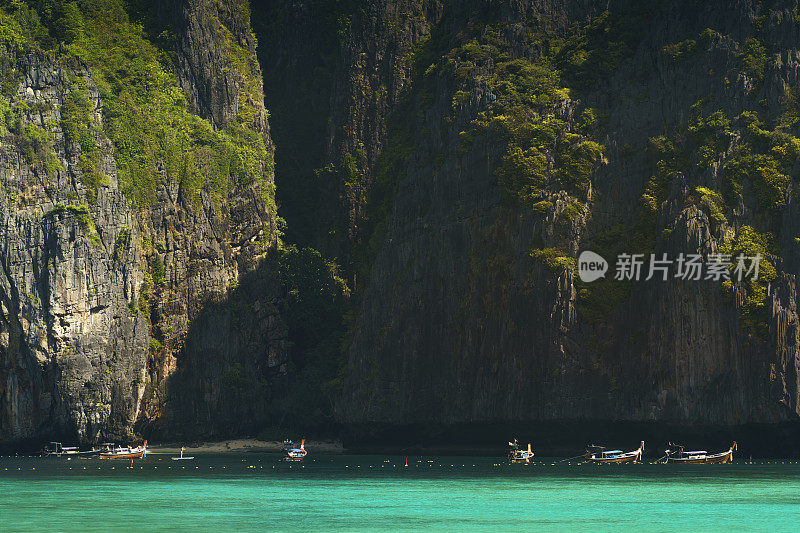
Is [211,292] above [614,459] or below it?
above

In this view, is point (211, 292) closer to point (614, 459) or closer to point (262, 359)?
point (262, 359)

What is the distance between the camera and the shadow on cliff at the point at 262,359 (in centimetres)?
9888

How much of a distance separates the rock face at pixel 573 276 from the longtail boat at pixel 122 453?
55.0ft

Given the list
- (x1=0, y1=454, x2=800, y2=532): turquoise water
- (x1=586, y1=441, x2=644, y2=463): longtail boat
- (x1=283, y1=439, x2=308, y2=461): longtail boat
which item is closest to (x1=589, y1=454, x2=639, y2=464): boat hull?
(x1=586, y1=441, x2=644, y2=463): longtail boat

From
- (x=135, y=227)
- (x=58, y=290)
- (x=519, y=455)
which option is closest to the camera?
(x=519, y=455)

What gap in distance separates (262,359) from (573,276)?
33901 millimetres

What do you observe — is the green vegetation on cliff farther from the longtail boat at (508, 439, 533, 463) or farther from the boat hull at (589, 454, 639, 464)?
the boat hull at (589, 454, 639, 464)

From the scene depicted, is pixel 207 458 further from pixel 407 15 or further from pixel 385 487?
pixel 407 15

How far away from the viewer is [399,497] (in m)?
54.0

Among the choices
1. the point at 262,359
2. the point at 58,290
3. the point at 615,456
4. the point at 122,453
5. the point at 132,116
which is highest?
the point at 132,116

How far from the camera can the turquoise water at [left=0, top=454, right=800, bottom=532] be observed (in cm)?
4328

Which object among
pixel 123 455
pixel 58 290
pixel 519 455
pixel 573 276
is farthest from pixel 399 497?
pixel 58 290

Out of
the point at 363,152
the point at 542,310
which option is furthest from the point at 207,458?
the point at 363,152

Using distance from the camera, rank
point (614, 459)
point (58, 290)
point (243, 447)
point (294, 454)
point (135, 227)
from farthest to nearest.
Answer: point (243, 447) < point (135, 227) < point (58, 290) < point (294, 454) < point (614, 459)
